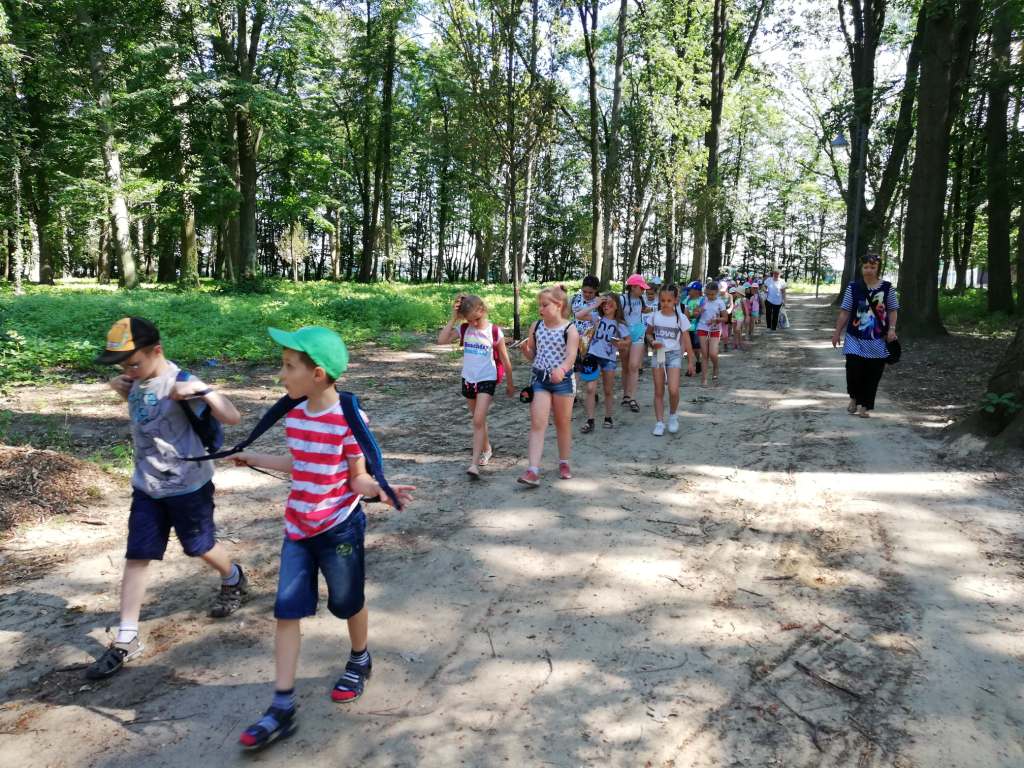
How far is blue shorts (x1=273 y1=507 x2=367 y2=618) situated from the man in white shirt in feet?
62.4

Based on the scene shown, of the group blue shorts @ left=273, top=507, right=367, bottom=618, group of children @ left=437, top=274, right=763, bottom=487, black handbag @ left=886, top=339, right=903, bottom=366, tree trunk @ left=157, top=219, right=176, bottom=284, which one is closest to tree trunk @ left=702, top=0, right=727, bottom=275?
group of children @ left=437, top=274, right=763, bottom=487

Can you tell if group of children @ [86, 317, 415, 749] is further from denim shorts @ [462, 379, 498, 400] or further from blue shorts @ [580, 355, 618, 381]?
blue shorts @ [580, 355, 618, 381]

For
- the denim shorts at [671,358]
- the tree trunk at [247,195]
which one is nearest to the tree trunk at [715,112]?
the tree trunk at [247,195]

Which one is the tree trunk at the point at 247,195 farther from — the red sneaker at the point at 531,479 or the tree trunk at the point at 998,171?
the tree trunk at the point at 998,171

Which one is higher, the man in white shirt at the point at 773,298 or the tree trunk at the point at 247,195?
the tree trunk at the point at 247,195

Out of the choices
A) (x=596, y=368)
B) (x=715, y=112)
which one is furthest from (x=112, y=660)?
(x=715, y=112)

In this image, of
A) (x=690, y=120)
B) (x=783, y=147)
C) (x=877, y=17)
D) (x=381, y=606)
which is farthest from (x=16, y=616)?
(x=783, y=147)

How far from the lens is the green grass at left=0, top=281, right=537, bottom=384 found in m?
11.3

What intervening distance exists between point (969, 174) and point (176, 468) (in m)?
Answer: 28.2

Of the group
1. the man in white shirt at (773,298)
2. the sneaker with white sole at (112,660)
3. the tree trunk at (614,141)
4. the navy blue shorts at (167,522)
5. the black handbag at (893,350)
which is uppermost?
the tree trunk at (614,141)

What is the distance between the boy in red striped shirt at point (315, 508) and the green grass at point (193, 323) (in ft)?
32.6

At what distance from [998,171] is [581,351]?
16.6 metres

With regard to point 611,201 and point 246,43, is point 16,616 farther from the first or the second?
point 246,43

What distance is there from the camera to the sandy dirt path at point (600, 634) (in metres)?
2.76
